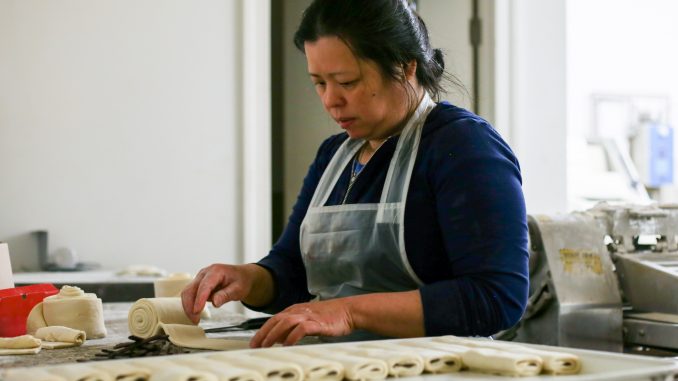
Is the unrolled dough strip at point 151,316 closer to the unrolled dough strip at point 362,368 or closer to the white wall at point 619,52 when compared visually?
the unrolled dough strip at point 362,368

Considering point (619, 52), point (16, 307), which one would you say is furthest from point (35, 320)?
point (619, 52)

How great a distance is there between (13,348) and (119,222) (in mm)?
1933

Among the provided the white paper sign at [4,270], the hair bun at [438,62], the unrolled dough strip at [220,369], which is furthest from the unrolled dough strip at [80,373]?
the hair bun at [438,62]

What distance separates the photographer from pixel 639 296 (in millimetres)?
2422

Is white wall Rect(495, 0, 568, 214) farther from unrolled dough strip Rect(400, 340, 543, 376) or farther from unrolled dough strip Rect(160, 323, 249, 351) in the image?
unrolled dough strip Rect(400, 340, 543, 376)

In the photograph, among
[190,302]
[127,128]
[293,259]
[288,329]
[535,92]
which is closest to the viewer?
[288,329]

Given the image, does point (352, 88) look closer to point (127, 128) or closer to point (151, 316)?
point (151, 316)

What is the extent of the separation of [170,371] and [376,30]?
0.83m

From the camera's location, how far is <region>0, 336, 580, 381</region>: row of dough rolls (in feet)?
3.28

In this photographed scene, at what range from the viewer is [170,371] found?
101 cm

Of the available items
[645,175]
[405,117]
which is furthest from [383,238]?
[645,175]

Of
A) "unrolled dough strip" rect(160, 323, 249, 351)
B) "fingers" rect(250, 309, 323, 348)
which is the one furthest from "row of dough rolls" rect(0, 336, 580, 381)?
"unrolled dough strip" rect(160, 323, 249, 351)

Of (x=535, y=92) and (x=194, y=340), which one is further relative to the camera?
(x=535, y=92)

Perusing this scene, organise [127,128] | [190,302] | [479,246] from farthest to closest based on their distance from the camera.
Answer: [127,128]
[190,302]
[479,246]
